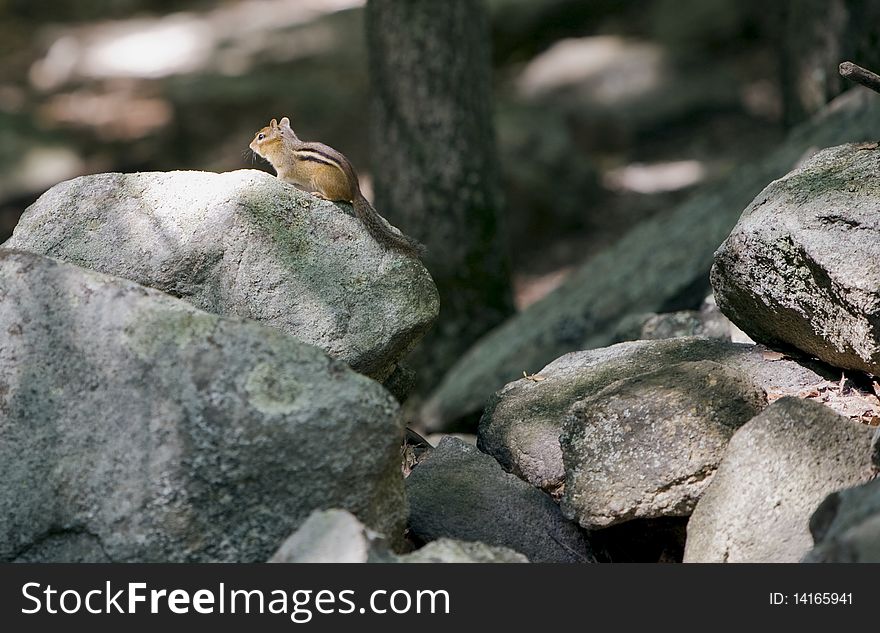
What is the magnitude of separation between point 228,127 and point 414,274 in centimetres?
760

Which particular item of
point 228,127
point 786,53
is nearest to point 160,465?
point 786,53

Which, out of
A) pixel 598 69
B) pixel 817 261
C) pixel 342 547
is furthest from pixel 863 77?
pixel 598 69

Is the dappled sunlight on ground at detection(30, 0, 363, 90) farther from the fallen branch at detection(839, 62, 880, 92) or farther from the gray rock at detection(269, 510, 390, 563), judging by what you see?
the gray rock at detection(269, 510, 390, 563)

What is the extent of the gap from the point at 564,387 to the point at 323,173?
1.25m

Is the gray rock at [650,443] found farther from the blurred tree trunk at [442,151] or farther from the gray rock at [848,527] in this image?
the blurred tree trunk at [442,151]

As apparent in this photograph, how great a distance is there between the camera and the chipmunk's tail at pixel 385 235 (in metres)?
3.85

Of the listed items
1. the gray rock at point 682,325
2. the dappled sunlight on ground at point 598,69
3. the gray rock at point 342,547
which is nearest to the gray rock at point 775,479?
the gray rock at point 342,547

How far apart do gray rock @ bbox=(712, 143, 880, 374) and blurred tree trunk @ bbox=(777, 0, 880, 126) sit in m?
2.92

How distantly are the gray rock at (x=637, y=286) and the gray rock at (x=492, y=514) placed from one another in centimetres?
203

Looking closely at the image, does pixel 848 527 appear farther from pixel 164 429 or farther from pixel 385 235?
pixel 385 235

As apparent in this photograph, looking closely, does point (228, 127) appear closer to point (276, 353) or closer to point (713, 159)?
point (713, 159)

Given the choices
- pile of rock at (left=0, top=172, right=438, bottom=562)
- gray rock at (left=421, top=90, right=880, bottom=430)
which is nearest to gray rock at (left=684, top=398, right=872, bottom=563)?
pile of rock at (left=0, top=172, right=438, bottom=562)

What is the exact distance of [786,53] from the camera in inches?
301

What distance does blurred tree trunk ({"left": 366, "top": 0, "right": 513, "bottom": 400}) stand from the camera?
671 cm
